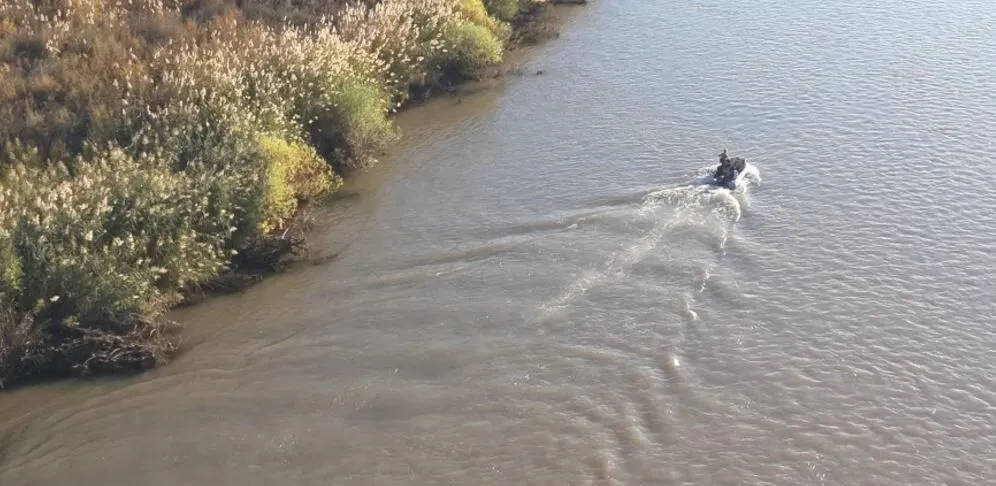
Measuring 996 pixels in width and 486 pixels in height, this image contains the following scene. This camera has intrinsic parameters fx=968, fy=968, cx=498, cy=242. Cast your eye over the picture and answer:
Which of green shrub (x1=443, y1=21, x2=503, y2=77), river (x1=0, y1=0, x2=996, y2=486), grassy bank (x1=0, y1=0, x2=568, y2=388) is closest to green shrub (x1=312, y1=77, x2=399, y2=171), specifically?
grassy bank (x1=0, y1=0, x2=568, y2=388)

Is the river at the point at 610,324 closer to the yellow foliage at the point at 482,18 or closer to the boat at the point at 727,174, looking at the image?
the boat at the point at 727,174

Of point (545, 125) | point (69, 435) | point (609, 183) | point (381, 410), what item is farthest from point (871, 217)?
point (69, 435)

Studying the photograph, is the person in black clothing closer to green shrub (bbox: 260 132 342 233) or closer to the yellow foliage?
green shrub (bbox: 260 132 342 233)

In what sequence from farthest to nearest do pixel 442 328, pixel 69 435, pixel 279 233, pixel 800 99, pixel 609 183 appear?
pixel 800 99, pixel 609 183, pixel 279 233, pixel 442 328, pixel 69 435

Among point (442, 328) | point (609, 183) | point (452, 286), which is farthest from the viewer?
point (609, 183)

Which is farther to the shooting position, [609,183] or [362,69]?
[362,69]

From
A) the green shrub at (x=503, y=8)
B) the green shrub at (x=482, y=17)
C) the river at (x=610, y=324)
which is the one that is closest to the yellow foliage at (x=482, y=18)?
the green shrub at (x=482, y=17)

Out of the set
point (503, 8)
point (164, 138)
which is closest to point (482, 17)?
point (503, 8)

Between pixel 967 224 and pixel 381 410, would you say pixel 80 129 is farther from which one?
pixel 967 224
